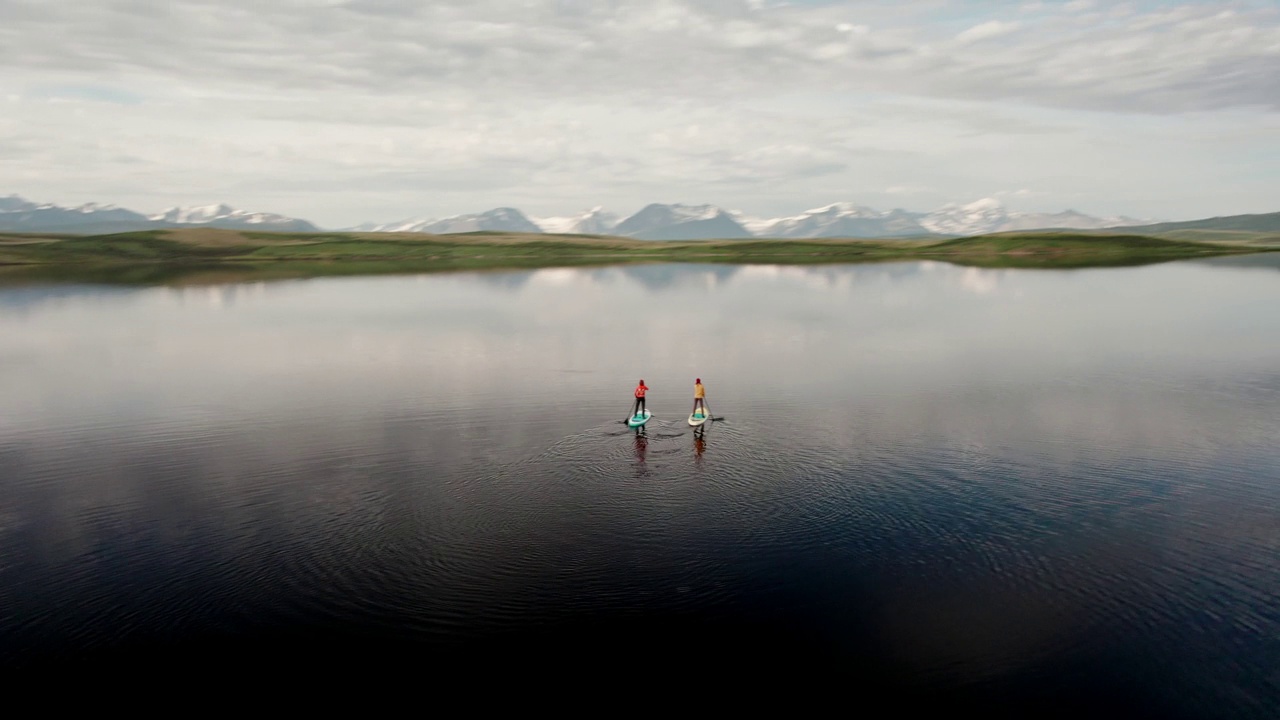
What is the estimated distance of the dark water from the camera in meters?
21.5

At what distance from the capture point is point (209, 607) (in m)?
23.7

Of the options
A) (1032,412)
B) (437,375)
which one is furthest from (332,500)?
(1032,412)

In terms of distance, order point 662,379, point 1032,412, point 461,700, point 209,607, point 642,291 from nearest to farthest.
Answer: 1. point 461,700
2. point 209,607
3. point 1032,412
4. point 662,379
5. point 642,291

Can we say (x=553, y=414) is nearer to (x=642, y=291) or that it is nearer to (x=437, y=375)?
(x=437, y=375)

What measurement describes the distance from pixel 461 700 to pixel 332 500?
50.4 feet

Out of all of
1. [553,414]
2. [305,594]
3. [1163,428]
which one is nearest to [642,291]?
[553,414]

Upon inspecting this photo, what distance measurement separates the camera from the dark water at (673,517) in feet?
70.6

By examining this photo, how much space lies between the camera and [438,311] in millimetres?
101125

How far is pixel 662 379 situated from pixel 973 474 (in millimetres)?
25750

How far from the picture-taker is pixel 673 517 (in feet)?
99.0

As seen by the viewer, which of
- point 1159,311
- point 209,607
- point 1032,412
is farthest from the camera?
point 1159,311

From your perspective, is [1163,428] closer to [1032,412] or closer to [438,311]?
[1032,412]

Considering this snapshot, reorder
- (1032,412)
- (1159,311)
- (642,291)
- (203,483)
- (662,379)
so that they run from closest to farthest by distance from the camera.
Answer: (203,483) < (1032,412) < (662,379) < (1159,311) < (642,291)

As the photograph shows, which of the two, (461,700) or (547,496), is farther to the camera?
(547,496)
